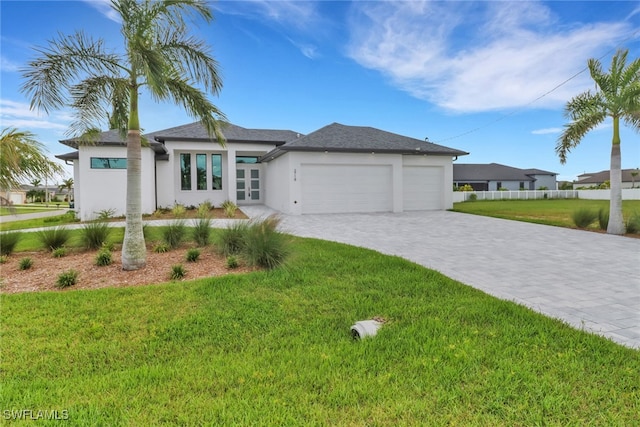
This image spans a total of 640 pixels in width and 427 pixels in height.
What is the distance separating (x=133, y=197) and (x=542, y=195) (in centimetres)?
3904

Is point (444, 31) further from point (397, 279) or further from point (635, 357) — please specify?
point (635, 357)

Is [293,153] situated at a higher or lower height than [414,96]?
lower

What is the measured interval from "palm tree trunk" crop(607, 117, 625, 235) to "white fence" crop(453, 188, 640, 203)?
64.2 feet

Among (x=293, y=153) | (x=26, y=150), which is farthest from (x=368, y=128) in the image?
(x=26, y=150)

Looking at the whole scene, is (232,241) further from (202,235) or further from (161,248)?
(161,248)

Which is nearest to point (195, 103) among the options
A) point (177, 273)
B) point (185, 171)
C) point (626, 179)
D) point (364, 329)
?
point (177, 273)

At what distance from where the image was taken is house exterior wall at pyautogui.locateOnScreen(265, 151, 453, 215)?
15883 millimetres

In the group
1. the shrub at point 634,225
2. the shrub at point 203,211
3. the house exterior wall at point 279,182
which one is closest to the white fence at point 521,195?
the house exterior wall at point 279,182

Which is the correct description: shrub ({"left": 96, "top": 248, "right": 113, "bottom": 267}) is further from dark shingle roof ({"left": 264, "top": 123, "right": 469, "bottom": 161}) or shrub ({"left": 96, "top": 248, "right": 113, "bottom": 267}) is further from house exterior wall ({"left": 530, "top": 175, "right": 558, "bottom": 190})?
house exterior wall ({"left": 530, "top": 175, "right": 558, "bottom": 190})

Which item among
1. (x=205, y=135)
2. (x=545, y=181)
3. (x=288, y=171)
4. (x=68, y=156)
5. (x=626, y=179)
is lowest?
(x=288, y=171)

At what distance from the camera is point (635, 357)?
304 cm

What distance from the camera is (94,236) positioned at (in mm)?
7684

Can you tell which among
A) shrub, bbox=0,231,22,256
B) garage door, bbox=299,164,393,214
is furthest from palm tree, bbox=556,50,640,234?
shrub, bbox=0,231,22,256

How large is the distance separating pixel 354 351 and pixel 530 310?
2.46 meters
